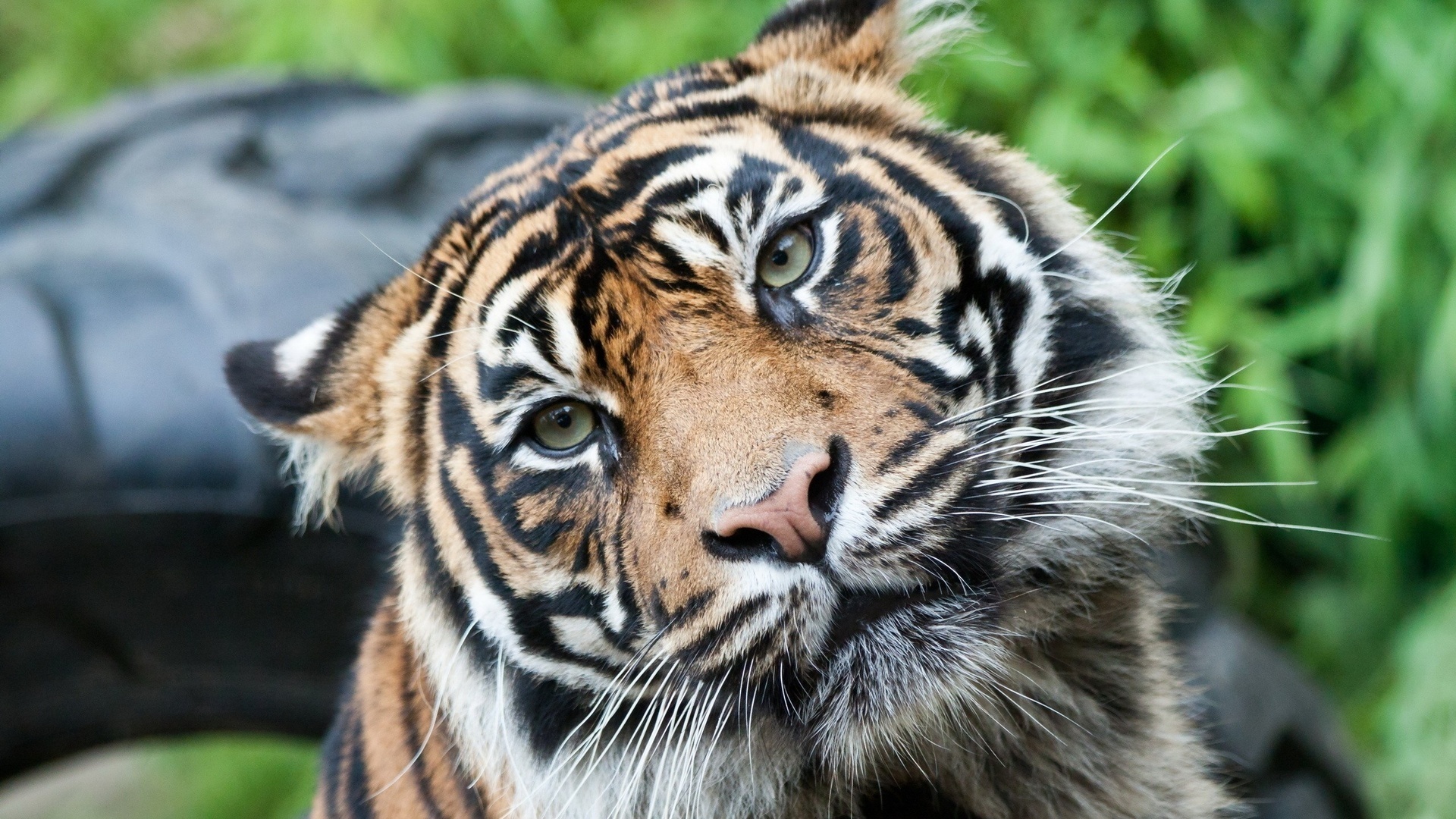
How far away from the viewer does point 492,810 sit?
125cm

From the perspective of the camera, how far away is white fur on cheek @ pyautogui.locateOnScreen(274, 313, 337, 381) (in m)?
1.32

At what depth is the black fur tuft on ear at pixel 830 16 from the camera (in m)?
1.41

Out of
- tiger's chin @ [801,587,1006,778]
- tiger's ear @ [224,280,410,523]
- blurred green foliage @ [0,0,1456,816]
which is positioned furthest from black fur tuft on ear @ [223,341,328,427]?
blurred green foliage @ [0,0,1456,816]

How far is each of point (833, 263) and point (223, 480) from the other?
130 centimetres

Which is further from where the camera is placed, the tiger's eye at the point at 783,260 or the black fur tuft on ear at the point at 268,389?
the black fur tuft on ear at the point at 268,389

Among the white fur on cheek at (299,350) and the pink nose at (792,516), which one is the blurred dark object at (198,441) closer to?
the white fur on cheek at (299,350)

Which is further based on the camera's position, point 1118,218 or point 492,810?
point 1118,218

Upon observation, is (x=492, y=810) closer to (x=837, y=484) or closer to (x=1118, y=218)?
(x=837, y=484)

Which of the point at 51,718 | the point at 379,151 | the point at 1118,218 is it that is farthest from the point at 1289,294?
the point at 51,718

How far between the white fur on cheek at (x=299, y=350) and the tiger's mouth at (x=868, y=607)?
0.66m

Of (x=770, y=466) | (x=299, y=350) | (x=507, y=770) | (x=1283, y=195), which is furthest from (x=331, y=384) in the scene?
(x=1283, y=195)

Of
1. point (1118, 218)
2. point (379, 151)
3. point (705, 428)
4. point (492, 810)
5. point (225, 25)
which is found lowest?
point (492, 810)

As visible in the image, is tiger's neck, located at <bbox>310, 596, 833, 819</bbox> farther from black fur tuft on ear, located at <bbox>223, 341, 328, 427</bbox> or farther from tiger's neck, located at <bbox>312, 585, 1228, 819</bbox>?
black fur tuft on ear, located at <bbox>223, 341, 328, 427</bbox>

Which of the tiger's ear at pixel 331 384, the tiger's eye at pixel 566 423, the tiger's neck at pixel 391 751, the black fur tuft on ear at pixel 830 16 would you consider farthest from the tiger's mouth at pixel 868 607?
the black fur tuft on ear at pixel 830 16
